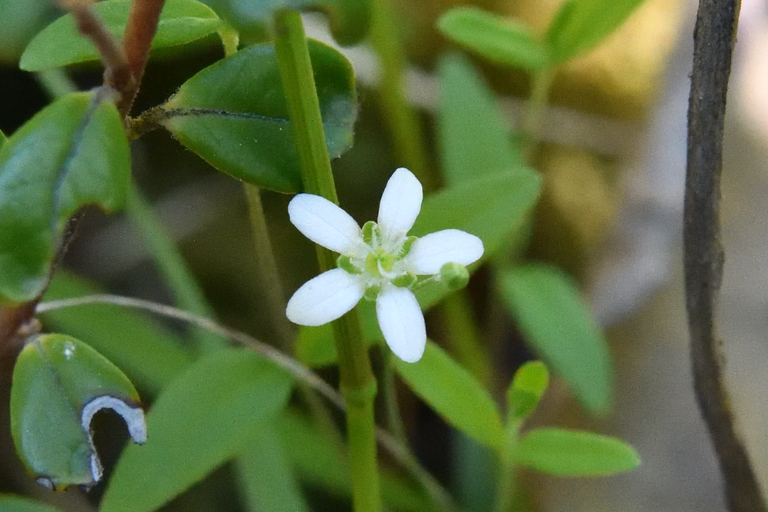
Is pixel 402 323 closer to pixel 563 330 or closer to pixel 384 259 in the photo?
pixel 384 259

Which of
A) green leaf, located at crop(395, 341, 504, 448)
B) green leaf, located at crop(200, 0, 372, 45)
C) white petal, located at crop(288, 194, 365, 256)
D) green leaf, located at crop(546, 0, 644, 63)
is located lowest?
green leaf, located at crop(395, 341, 504, 448)

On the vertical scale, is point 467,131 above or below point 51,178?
above

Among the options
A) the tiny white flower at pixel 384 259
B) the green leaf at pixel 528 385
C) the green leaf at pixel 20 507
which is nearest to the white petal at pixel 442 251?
the tiny white flower at pixel 384 259

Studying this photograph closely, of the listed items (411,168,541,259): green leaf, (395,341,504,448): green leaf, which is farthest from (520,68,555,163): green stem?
(395,341,504,448): green leaf

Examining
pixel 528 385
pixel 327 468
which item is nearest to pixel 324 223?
pixel 528 385

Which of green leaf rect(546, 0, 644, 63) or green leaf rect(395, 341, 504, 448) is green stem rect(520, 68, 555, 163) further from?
green leaf rect(395, 341, 504, 448)

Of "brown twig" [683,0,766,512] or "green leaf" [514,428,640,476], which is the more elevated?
"brown twig" [683,0,766,512]

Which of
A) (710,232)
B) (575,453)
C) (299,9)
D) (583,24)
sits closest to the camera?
(299,9)

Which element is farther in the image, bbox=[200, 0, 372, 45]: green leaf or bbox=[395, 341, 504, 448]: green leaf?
bbox=[395, 341, 504, 448]: green leaf
